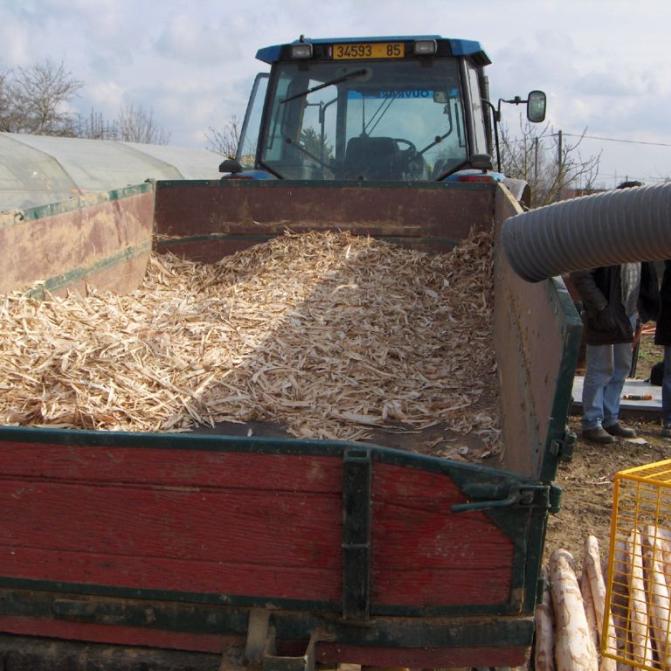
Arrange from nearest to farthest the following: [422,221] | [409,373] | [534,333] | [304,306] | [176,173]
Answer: [534,333] → [409,373] → [304,306] → [422,221] → [176,173]

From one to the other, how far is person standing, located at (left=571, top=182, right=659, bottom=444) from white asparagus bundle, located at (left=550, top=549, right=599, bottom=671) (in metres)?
2.94

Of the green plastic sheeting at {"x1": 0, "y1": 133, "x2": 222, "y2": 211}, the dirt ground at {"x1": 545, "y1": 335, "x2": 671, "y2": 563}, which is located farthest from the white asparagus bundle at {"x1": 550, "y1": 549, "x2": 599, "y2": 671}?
the green plastic sheeting at {"x1": 0, "y1": 133, "x2": 222, "y2": 211}

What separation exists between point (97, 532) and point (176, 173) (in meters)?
16.0

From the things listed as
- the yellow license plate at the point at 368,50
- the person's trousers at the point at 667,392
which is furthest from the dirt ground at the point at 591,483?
the yellow license plate at the point at 368,50

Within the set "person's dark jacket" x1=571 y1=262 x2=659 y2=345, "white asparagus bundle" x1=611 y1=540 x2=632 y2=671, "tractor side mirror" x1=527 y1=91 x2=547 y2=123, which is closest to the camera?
"white asparagus bundle" x1=611 y1=540 x2=632 y2=671

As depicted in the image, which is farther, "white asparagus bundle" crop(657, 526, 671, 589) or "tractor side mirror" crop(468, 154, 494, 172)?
"tractor side mirror" crop(468, 154, 494, 172)

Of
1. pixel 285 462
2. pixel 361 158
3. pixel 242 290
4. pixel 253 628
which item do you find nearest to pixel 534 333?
pixel 285 462

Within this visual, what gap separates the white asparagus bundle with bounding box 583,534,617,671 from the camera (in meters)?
3.14

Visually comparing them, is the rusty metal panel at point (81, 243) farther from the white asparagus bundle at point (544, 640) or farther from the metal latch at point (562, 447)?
the metal latch at point (562, 447)

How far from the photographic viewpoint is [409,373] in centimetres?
411

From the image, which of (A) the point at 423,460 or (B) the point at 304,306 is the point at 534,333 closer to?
(A) the point at 423,460

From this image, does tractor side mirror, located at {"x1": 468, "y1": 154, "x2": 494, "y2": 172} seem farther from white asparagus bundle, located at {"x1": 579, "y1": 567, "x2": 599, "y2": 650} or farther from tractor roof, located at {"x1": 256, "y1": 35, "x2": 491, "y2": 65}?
white asparagus bundle, located at {"x1": 579, "y1": 567, "x2": 599, "y2": 650}

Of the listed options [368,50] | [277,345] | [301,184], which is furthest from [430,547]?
[368,50]

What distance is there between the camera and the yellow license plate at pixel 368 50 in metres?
6.43
